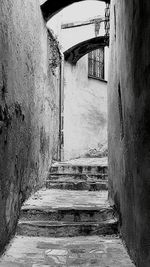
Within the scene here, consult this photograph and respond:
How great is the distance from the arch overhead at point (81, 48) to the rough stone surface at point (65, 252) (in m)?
8.11

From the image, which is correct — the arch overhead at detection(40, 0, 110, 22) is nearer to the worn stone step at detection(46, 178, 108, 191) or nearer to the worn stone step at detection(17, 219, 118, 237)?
the worn stone step at detection(46, 178, 108, 191)

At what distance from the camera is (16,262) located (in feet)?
11.3

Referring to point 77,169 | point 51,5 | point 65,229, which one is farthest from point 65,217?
point 51,5

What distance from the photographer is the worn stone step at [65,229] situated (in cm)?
458

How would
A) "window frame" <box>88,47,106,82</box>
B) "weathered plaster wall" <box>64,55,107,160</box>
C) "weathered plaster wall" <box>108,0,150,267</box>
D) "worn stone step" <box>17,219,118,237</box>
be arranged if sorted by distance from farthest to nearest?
"window frame" <box>88,47,106,82</box> < "weathered plaster wall" <box>64,55,107,160</box> < "worn stone step" <box>17,219,118,237</box> < "weathered plaster wall" <box>108,0,150,267</box>

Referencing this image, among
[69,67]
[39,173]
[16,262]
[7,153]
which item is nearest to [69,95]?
[69,67]

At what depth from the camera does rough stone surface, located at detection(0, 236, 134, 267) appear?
3434 mm

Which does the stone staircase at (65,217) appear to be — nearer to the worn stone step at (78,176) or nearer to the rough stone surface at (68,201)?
the rough stone surface at (68,201)

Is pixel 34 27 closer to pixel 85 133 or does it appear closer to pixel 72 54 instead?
pixel 72 54

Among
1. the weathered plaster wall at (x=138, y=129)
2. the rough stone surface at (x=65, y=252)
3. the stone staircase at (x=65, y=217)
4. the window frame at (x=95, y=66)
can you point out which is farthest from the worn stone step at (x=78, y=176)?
the window frame at (x=95, y=66)

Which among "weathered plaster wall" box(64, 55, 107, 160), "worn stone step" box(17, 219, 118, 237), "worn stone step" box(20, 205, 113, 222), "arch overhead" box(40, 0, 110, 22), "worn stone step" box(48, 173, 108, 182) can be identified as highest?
"arch overhead" box(40, 0, 110, 22)

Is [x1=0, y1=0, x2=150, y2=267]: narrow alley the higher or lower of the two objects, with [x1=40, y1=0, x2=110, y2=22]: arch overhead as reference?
lower

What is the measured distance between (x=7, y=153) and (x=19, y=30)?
186 cm

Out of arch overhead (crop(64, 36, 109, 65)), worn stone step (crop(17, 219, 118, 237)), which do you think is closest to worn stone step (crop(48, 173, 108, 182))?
worn stone step (crop(17, 219, 118, 237))
